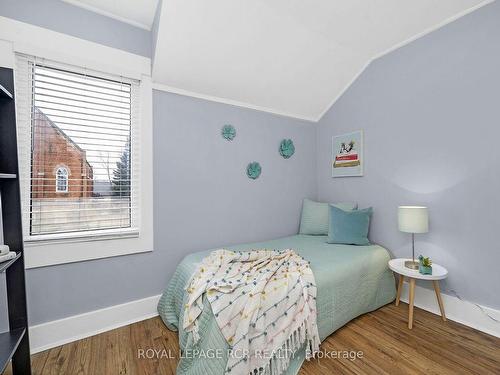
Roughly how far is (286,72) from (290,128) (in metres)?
0.74

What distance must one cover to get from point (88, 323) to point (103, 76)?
1978 millimetres

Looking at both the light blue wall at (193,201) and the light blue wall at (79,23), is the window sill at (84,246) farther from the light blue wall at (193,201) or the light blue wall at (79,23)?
the light blue wall at (79,23)

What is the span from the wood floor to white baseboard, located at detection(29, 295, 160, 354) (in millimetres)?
54

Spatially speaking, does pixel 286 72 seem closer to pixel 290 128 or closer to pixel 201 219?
pixel 290 128

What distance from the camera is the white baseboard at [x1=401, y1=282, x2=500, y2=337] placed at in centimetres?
183

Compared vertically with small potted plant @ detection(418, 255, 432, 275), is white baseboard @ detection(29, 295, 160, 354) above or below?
below

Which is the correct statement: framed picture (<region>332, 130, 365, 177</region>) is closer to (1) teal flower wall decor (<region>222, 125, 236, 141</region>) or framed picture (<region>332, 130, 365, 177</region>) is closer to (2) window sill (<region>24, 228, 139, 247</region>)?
(1) teal flower wall decor (<region>222, 125, 236, 141</region>)

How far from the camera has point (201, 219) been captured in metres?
2.38

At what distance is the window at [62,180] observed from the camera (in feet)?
5.96

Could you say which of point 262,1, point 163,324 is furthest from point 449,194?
point 163,324

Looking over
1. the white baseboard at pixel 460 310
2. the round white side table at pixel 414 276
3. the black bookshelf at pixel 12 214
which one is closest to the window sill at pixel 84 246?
the black bookshelf at pixel 12 214

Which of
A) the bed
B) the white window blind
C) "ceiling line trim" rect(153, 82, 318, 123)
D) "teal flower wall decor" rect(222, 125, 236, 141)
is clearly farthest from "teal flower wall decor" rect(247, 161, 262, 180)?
the white window blind

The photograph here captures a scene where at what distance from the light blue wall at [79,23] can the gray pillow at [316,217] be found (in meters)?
2.36

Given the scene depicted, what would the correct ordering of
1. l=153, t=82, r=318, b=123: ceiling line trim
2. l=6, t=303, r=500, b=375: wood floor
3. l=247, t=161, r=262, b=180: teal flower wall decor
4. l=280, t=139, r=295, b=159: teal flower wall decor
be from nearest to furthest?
l=6, t=303, r=500, b=375: wood floor
l=153, t=82, r=318, b=123: ceiling line trim
l=247, t=161, r=262, b=180: teal flower wall decor
l=280, t=139, r=295, b=159: teal flower wall decor
